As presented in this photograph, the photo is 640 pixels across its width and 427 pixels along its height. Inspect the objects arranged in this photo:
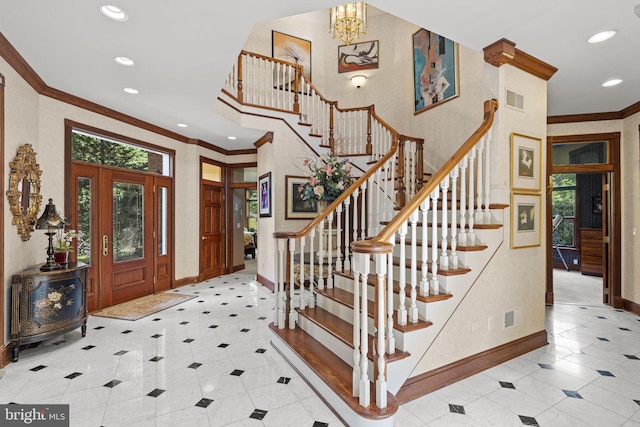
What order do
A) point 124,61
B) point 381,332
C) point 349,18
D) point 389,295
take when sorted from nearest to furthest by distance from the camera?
point 381,332 < point 389,295 < point 124,61 < point 349,18

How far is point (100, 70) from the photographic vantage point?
3.32 m

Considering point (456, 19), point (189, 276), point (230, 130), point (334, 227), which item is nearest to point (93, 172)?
point (230, 130)

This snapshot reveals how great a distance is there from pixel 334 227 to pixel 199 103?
8.84ft

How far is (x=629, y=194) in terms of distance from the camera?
182 inches

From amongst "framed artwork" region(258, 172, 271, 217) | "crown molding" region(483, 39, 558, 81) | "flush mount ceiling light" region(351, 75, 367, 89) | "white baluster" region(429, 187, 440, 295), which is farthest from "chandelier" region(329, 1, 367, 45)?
"white baluster" region(429, 187, 440, 295)

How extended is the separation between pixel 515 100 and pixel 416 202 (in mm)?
1736

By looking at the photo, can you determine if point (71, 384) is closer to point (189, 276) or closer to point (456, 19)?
point (189, 276)

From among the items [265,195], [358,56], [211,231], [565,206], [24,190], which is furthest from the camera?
[565,206]

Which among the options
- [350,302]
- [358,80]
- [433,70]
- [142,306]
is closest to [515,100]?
[433,70]

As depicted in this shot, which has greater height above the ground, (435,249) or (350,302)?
(435,249)

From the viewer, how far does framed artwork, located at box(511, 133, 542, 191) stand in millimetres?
3107

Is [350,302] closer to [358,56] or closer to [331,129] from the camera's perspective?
[331,129]

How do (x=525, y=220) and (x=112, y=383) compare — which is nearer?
(x=112, y=383)

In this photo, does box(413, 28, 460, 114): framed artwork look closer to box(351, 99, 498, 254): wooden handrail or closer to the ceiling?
the ceiling
